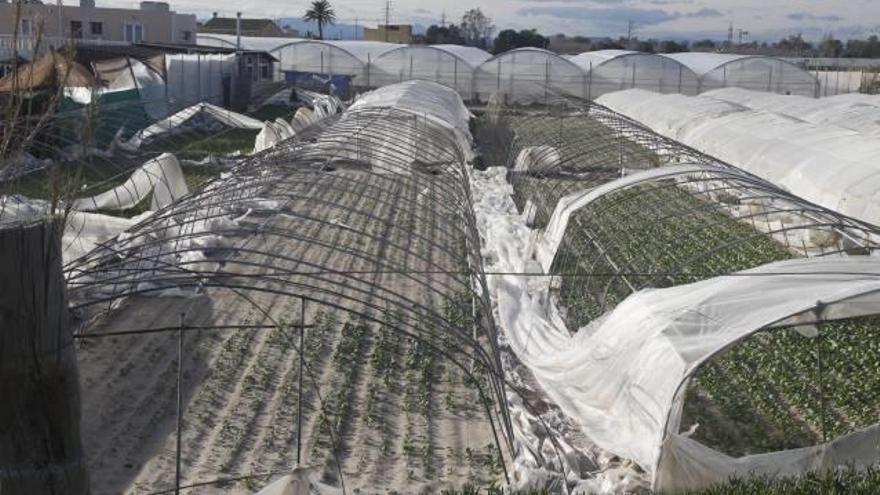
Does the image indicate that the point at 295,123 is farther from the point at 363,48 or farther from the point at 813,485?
the point at 813,485

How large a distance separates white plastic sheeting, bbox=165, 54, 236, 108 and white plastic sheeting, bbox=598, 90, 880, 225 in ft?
44.2

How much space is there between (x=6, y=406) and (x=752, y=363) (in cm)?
771

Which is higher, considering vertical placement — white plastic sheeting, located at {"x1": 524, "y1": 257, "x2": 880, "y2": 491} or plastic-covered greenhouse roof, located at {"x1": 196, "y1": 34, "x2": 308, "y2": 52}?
plastic-covered greenhouse roof, located at {"x1": 196, "y1": 34, "x2": 308, "y2": 52}

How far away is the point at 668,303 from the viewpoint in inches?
326

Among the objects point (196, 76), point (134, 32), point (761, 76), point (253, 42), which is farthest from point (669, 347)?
point (134, 32)

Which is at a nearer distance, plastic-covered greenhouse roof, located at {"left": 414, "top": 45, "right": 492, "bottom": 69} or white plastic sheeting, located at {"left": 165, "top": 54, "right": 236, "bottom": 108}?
white plastic sheeting, located at {"left": 165, "top": 54, "right": 236, "bottom": 108}

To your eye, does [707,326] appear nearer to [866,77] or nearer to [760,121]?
[760,121]

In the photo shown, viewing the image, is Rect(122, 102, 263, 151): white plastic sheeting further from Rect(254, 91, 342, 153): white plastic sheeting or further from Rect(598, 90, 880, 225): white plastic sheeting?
Rect(598, 90, 880, 225): white plastic sheeting

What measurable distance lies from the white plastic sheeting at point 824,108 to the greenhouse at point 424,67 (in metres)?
9.77

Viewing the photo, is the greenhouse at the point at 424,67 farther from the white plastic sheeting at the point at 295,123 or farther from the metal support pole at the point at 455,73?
the white plastic sheeting at the point at 295,123

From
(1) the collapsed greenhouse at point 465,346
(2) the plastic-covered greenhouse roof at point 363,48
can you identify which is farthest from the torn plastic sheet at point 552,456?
(2) the plastic-covered greenhouse roof at point 363,48

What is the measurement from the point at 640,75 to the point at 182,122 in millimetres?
19365

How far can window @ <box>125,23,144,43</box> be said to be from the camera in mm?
48281

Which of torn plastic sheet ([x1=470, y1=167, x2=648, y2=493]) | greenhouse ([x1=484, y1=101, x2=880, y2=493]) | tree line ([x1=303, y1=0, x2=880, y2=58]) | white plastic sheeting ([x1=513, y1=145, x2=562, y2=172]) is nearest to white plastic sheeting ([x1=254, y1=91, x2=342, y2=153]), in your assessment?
white plastic sheeting ([x1=513, y1=145, x2=562, y2=172])
